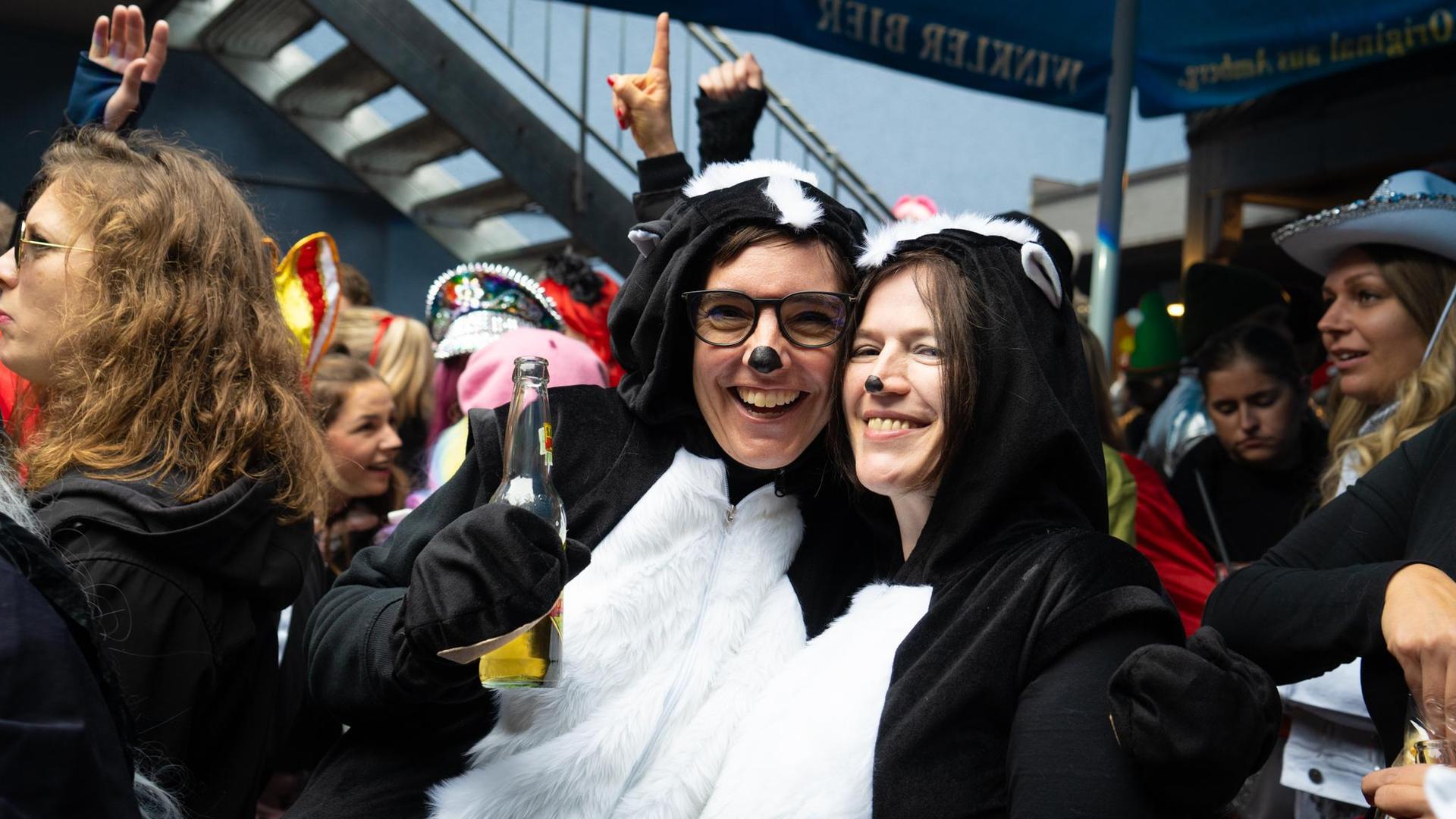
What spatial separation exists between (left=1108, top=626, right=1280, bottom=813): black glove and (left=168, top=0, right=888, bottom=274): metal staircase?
533 cm

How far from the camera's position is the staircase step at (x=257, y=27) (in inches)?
217

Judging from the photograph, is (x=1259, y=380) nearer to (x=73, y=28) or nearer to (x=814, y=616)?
(x=814, y=616)

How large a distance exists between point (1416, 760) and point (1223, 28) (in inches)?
152

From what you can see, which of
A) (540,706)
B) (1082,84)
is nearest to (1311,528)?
(540,706)

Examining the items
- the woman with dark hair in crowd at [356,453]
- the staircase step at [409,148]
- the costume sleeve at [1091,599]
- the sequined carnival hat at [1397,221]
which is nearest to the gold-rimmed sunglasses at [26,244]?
the woman with dark hair in crowd at [356,453]

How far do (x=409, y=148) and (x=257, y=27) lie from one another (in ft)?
3.84

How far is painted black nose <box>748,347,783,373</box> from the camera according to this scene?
7.11 ft

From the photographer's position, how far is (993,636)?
1.74 m

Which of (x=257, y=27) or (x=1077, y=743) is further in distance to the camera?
(x=257, y=27)

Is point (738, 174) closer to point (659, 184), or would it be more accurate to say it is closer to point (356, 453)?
point (659, 184)

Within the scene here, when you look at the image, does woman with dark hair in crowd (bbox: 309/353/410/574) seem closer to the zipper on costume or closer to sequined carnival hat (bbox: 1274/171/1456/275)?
the zipper on costume

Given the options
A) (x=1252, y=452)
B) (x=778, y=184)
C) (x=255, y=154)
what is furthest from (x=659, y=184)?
(x=255, y=154)

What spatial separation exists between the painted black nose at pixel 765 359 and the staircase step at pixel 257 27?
169 inches

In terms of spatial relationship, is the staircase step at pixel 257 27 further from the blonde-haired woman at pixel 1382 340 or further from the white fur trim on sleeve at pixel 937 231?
the blonde-haired woman at pixel 1382 340
